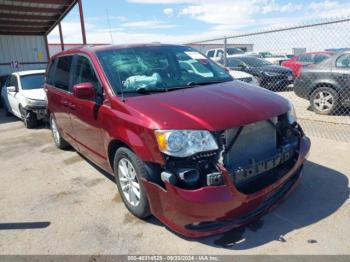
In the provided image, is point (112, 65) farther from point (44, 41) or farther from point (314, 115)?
point (44, 41)

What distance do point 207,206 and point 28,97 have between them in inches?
271

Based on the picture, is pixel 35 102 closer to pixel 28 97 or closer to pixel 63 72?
pixel 28 97

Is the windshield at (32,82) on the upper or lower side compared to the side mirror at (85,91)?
lower

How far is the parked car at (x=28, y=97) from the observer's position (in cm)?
797

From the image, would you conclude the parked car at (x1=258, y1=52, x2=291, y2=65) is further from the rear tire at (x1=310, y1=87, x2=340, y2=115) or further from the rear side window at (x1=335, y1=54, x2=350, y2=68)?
the rear side window at (x1=335, y1=54, x2=350, y2=68)

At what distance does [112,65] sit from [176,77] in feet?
2.54

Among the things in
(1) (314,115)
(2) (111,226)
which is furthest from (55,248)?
(1) (314,115)

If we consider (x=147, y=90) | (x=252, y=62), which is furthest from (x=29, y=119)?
(x=252, y=62)

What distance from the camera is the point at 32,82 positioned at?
880cm

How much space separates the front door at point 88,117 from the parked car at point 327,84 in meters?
5.57

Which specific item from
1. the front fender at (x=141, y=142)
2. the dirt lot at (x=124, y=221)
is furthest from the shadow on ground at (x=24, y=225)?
the front fender at (x=141, y=142)

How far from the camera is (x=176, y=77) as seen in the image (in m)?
3.85

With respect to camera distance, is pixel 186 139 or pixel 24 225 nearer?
pixel 186 139

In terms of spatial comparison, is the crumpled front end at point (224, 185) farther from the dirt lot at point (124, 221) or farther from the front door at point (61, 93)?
the front door at point (61, 93)
